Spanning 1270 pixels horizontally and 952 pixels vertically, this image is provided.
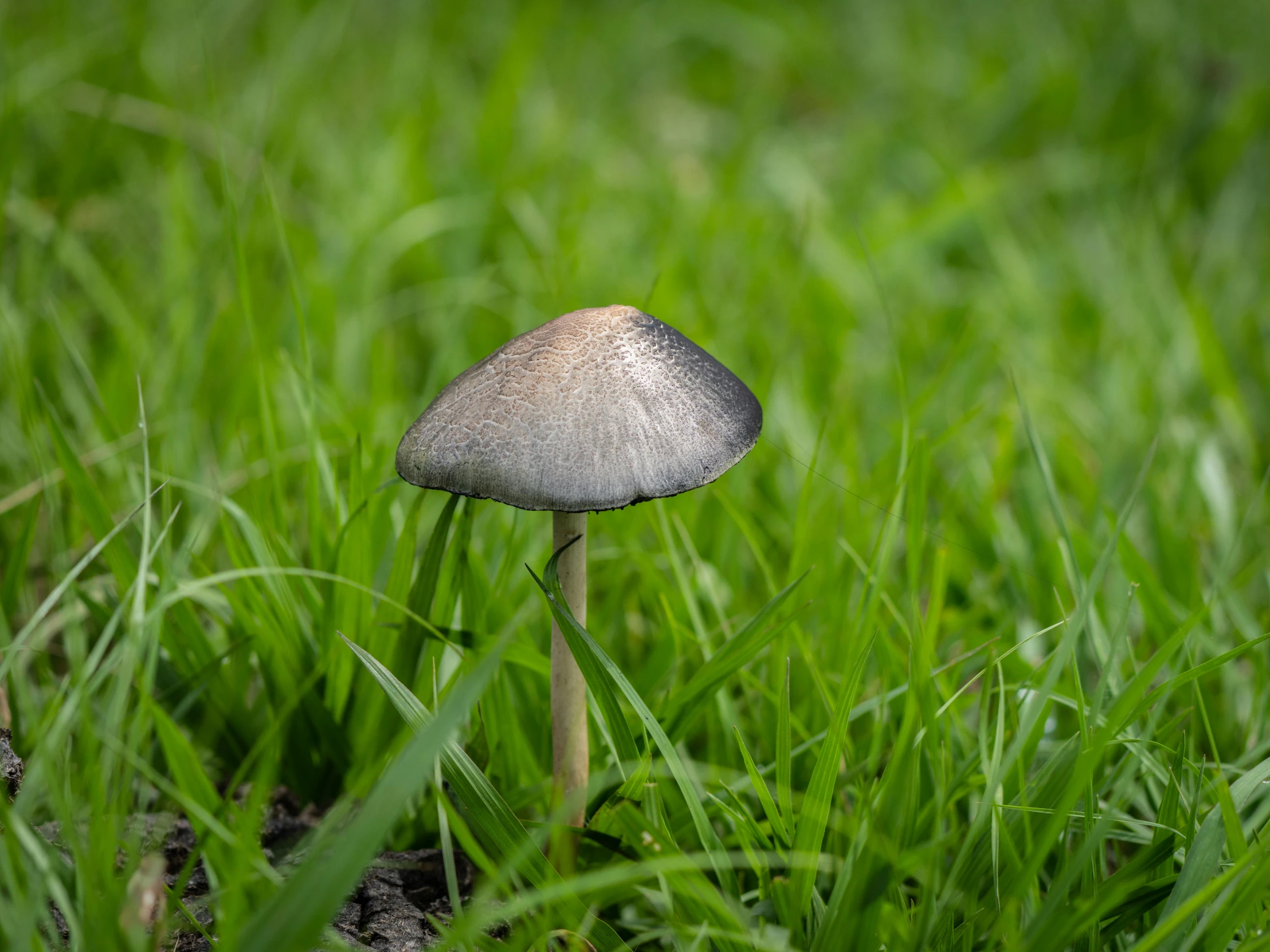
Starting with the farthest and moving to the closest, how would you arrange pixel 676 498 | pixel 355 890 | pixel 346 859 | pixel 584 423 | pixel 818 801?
pixel 676 498 → pixel 355 890 → pixel 818 801 → pixel 584 423 → pixel 346 859

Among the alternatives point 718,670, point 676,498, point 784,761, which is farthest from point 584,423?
point 676,498

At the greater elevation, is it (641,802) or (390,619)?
(390,619)

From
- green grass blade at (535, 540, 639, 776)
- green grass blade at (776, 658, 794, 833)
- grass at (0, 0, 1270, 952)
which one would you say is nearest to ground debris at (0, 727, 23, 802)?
grass at (0, 0, 1270, 952)

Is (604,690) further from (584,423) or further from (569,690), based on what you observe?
(584,423)

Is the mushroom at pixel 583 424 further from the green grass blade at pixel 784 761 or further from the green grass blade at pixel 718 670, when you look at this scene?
the green grass blade at pixel 784 761

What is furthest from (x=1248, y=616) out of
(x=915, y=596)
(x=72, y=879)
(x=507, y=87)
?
(x=507, y=87)

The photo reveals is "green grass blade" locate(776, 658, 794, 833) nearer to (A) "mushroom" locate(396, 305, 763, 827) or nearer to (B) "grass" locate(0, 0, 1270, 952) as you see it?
(B) "grass" locate(0, 0, 1270, 952)

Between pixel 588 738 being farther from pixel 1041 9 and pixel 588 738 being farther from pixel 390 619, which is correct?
pixel 1041 9
